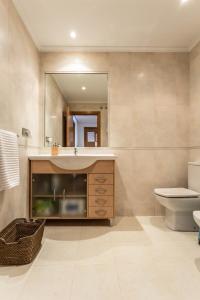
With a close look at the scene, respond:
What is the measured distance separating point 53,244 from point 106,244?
0.48 metres

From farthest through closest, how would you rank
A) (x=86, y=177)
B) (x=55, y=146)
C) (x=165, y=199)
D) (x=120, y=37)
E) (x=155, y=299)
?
1. (x=55, y=146)
2. (x=120, y=37)
3. (x=86, y=177)
4. (x=165, y=199)
5. (x=155, y=299)

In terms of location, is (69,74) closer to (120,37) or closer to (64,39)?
(64,39)

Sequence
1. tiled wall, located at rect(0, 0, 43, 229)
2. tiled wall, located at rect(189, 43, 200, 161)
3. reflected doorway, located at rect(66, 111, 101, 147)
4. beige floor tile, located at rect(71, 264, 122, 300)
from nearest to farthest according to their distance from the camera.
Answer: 1. beige floor tile, located at rect(71, 264, 122, 300)
2. tiled wall, located at rect(0, 0, 43, 229)
3. tiled wall, located at rect(189, 43, 200, 161)
4. reflected doorway, located at rect(66, 111, 101, 147)

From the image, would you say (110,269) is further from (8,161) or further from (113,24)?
(113,24)

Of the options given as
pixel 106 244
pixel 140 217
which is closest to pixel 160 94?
pixel 140 217

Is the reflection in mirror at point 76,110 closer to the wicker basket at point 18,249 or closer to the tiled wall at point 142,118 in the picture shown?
the tiled wall at point 142,118

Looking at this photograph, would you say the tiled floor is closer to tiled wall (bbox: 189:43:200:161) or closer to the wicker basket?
the wicker basket

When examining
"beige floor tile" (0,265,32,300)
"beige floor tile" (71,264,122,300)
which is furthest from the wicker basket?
"beige floor tile" (71,264,122,300)

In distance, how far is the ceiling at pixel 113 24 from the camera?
2096 millimetres

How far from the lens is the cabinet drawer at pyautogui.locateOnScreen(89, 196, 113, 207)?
2465mm

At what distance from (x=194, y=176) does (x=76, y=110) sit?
170 centimetres

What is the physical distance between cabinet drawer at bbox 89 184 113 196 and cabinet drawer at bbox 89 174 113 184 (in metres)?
0.04

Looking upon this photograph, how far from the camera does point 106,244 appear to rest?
79.4 inches

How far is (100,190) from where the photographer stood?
2469mm
